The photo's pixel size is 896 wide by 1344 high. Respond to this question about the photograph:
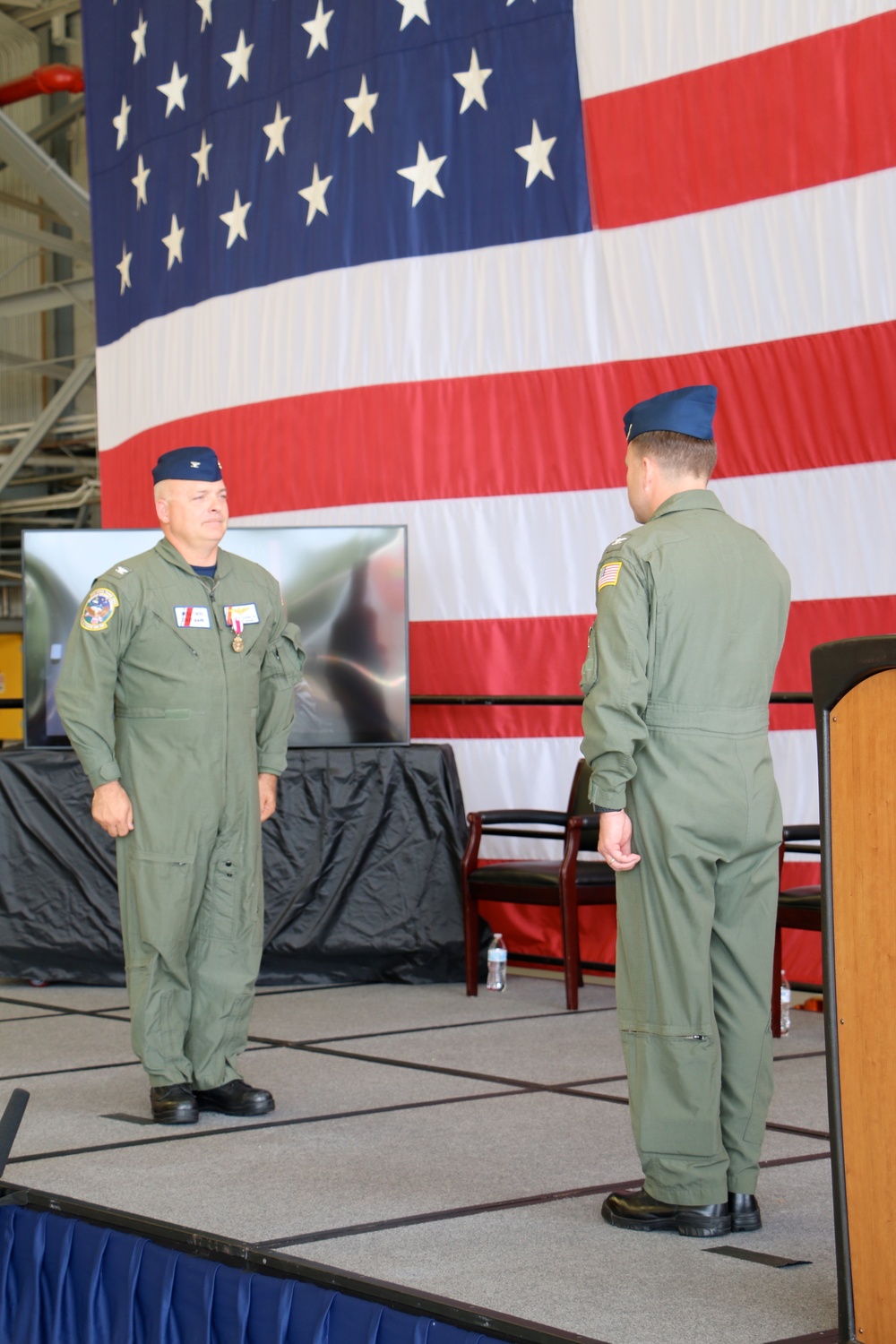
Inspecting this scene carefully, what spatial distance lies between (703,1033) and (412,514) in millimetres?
3315

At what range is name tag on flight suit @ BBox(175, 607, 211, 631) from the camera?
3.21 metres

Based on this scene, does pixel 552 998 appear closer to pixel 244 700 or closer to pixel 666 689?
pixel 244 700

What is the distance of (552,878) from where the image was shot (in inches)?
174

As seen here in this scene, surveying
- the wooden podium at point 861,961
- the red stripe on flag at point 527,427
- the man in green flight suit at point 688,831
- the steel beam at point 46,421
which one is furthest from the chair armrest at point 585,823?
the steel beam at point 46,421

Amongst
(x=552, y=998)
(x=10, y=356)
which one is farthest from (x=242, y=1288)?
(x=10, y=356)

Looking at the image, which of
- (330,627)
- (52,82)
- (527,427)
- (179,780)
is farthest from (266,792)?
(52,82)

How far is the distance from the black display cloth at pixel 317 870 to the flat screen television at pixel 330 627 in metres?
0.14

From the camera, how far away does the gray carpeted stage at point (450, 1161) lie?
205 cm

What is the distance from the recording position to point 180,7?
20.4 ft

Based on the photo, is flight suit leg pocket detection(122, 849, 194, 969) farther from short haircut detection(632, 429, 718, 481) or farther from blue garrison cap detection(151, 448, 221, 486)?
short haircut detection(632, 429, 718, 481)

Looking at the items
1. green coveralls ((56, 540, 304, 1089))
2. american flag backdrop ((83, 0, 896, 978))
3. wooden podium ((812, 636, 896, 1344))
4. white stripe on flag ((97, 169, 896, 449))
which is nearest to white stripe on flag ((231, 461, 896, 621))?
american flag backdrop ((83, 0, 896, 978))

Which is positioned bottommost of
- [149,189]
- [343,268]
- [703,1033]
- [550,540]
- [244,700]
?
[703,1033]

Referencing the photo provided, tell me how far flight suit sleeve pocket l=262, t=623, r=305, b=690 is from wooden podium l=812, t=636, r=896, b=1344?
75.8 inches

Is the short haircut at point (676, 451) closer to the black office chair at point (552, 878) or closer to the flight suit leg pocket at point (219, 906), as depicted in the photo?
the flight suit leg pocket at point (219, 906)
